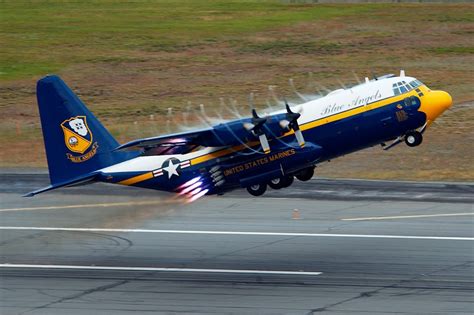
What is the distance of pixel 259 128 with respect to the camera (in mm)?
36031

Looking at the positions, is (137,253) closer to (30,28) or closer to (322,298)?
(322,298)

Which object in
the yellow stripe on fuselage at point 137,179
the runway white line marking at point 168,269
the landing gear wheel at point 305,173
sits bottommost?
the runway white line marking at point 168,269

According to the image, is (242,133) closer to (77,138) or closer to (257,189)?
(257,189)

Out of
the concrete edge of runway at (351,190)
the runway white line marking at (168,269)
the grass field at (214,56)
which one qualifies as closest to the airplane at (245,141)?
the runway white line marking at (168,269)

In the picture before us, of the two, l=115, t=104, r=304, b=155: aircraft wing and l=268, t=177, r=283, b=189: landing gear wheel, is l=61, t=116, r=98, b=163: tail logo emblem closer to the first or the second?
l=115, t=104, r=304, b=155: aircraft wing

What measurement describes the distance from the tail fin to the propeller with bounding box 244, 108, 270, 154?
6.03 metres

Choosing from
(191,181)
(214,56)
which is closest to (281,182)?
(191,181)

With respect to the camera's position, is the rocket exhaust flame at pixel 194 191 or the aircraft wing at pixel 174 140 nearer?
the aircraft wing at pixel 174 140

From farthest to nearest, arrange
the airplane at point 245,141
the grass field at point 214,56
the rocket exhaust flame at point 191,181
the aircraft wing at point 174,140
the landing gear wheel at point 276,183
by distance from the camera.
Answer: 1. the grass field at point 214,56
2. the landing gear wheel at point 276,183
3. the rocket exhaust flame at point 191,181
4. the airplane at point 245,141
5. the aircraft wing at point 174,140

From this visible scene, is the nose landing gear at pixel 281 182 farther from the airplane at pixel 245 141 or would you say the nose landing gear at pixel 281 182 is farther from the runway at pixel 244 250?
the runway at pixel 244 250

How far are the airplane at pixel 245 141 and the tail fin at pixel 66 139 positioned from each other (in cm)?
4

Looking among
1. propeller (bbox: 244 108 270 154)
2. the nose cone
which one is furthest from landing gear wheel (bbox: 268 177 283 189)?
the nose cone

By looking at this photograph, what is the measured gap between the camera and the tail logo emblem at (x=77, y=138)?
127ft

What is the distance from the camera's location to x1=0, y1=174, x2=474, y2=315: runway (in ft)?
106
